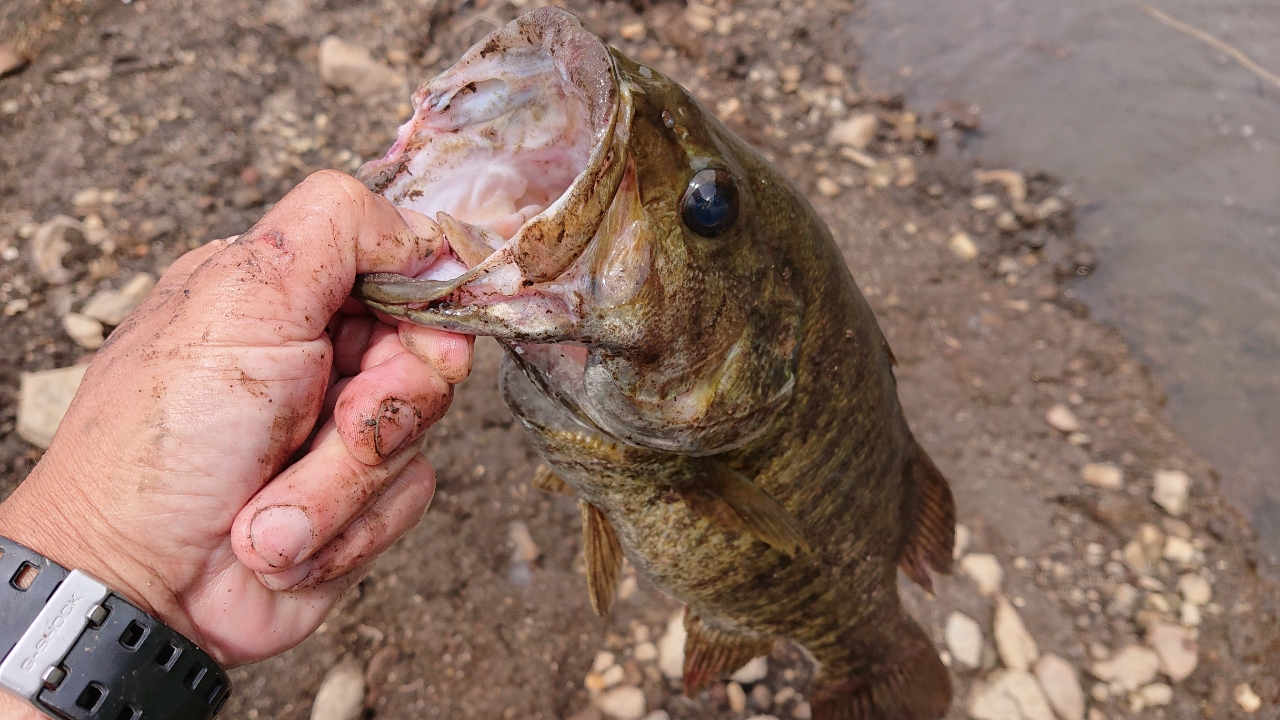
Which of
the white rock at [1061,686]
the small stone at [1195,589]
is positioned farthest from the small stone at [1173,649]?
the white rock at [1061,686]

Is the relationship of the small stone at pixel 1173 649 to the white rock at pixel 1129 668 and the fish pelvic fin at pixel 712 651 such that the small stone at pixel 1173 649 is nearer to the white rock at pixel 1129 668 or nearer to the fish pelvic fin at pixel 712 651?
the white rock at pixel 1129 668

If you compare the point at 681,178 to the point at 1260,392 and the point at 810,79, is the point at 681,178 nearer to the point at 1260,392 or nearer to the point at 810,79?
the point at 810,79

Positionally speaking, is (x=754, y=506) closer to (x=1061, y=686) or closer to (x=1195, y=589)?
(x=1061, y=686)

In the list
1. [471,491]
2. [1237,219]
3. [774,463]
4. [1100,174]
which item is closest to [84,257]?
[471,491]

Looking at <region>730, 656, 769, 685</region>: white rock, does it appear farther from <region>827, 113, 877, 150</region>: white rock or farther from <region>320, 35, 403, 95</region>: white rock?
<region>320, 35, 403, 95</region>: white rock

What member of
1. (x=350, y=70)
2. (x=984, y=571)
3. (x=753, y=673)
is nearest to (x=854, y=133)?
(x=984, y=571)

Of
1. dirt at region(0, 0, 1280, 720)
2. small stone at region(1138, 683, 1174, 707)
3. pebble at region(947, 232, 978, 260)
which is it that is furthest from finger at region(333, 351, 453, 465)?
pebble at region(947, 232, 978, 260)
